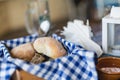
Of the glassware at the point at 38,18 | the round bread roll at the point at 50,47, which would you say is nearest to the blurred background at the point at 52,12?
the glassware at the point at 38,18

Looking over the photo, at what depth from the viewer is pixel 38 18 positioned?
108 centimetres

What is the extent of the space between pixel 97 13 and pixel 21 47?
74cm

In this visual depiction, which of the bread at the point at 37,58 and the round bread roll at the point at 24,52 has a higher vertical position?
the round bread roll at the point at 24,52

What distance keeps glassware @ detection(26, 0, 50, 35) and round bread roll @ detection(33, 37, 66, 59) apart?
405mm

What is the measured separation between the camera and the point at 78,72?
1.61 ft

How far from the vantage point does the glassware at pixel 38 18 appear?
101cm

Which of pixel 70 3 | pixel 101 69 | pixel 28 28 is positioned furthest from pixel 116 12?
pixel 70 3

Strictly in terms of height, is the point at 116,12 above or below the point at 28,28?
above

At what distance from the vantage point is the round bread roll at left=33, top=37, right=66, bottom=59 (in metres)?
0.53

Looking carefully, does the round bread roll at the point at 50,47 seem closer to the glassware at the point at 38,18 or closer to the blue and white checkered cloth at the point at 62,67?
the blue and white checkered cloth at the point at 62,67

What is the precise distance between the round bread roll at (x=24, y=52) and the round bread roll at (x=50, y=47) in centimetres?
1

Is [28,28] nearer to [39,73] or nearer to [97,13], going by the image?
[97,13]

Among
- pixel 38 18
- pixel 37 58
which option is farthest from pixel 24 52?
pixel 38 18

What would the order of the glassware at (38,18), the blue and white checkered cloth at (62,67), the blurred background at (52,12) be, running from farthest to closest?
the blurred background at (52,12), the glassware at (38,18), the blue and white checkered cloth at (62,67)
